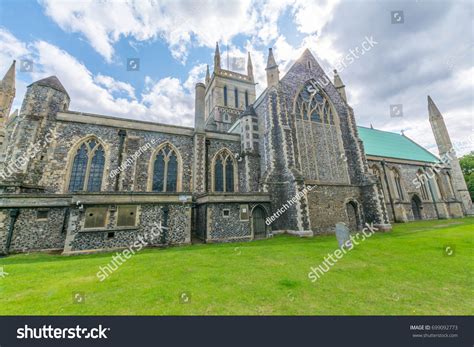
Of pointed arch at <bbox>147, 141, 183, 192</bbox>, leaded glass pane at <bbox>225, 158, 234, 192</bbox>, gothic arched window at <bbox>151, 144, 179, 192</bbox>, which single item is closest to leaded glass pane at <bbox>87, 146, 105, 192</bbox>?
pointed arch at <bbox>147, 141, 183, 192</bbox>

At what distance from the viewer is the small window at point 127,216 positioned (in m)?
11.4

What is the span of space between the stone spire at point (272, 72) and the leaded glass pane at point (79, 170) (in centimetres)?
1751

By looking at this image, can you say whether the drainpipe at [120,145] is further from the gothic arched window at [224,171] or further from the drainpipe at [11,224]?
the gothic arched window at [224,171]

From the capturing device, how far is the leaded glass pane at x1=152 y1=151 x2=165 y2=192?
16.7 metres

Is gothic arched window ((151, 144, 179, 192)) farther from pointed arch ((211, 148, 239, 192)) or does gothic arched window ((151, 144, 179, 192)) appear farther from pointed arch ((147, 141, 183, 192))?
pointed arch ((211, 148, 239, 192))

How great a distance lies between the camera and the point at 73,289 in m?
4.96

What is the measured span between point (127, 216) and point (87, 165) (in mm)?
7094

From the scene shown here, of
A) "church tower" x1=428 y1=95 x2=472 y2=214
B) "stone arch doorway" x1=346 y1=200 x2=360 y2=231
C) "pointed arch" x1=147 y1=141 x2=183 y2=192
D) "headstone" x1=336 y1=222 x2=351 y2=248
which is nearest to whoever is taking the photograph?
"headstone" x1=336 y1=222 x2=351 y2=248

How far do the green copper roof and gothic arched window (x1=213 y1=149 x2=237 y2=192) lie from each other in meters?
21.8
